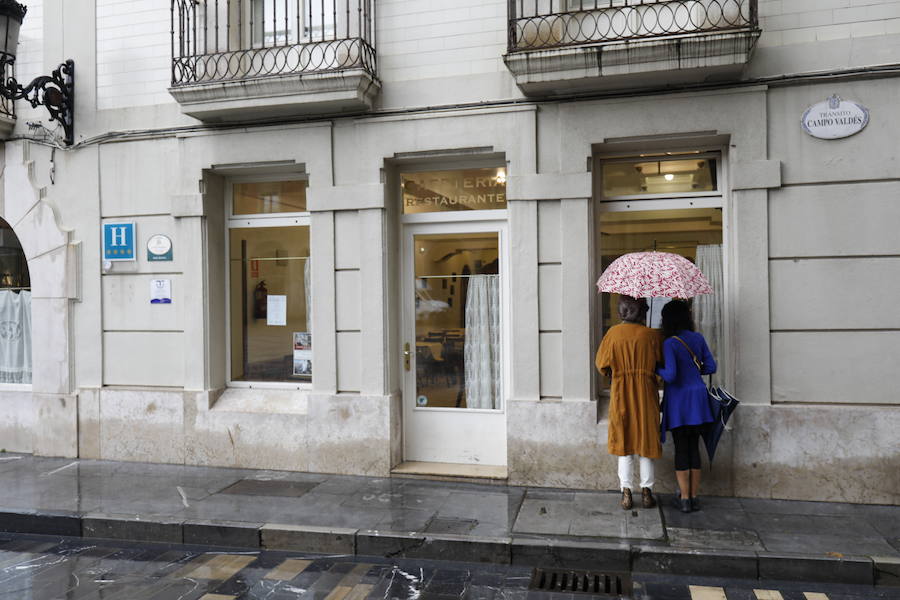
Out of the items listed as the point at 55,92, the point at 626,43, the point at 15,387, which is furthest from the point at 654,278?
the point at 15,387

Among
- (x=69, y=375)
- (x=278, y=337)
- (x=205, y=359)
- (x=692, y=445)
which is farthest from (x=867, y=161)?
(x=69, y=375)

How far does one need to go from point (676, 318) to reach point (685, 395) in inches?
25.9

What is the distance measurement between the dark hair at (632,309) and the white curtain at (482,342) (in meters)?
1.61

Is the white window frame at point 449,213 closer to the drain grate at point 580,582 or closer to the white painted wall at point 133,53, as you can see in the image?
the white painted wall at point 133,53

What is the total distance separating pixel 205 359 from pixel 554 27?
501 cm

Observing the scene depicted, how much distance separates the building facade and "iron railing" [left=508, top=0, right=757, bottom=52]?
0.16 feet

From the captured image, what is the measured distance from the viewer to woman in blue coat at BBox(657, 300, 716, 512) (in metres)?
5.83

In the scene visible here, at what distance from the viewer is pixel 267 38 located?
25.6 feet

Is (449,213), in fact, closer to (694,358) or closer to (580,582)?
(694,358)

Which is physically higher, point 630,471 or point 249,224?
point 249,224

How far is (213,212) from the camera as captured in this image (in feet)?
25.9

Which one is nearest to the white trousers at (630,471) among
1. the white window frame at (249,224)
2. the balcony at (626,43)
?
the balcony at (626,43)

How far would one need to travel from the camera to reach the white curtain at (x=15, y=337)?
8.71 meters

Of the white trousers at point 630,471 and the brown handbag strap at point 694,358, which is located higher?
the brown handbag strap at point 694,358
